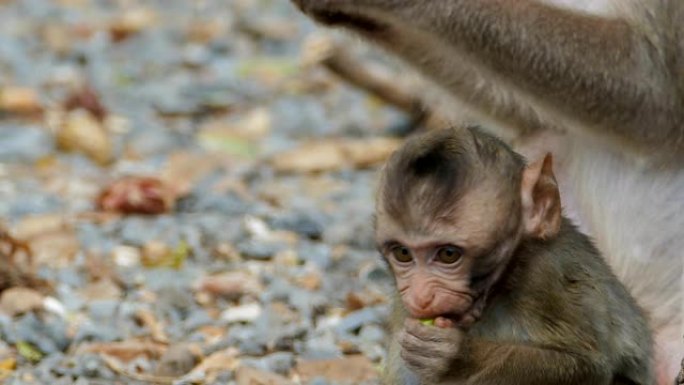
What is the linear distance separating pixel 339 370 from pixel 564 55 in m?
1.08

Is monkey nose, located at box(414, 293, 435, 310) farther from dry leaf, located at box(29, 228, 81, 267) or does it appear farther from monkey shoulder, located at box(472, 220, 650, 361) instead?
dry leaf, located at box(29, 228, 81, 267)

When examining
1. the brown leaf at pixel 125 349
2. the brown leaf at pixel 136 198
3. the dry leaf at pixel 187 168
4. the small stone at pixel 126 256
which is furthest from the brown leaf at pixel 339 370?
the dry leaf at pixel 187 168

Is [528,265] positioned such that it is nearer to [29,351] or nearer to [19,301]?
[29,351]

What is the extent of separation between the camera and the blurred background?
4832 mm

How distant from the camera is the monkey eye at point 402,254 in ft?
11.5

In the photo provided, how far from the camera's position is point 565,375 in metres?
3.58

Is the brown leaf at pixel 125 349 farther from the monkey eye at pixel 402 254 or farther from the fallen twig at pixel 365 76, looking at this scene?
the fallen twig at pixel 365 76

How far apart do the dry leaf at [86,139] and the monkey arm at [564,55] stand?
111 inches

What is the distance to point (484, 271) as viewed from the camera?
354cm

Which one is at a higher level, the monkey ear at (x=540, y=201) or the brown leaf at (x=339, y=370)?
the monkey ear at (x=540, y=201)

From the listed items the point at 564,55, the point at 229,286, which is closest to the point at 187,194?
the point at 229,286

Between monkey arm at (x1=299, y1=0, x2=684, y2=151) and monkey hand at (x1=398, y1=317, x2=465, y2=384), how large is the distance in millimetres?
1057

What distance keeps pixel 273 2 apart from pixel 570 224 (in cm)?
640

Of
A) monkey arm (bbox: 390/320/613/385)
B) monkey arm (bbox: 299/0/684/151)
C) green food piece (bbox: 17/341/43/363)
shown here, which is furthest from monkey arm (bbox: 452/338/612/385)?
green food piece (bbox: 17/341/43/363)
